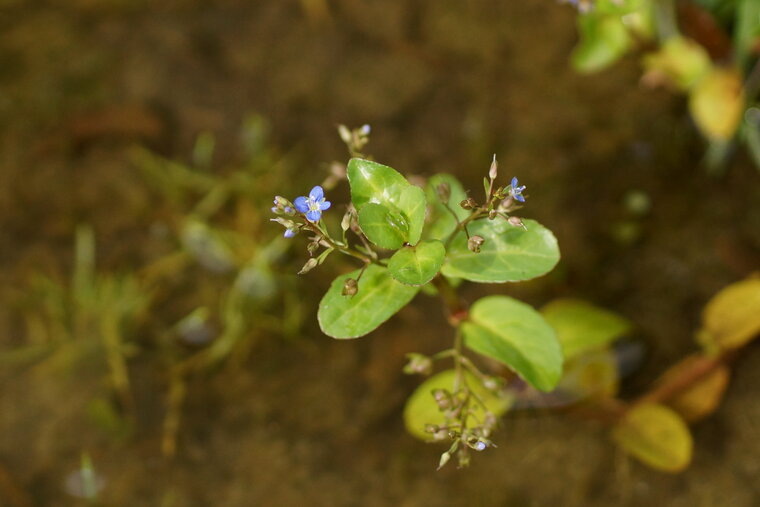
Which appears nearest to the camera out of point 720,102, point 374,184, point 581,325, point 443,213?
point 374,184

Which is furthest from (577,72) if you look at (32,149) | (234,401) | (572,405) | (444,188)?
(32,149)

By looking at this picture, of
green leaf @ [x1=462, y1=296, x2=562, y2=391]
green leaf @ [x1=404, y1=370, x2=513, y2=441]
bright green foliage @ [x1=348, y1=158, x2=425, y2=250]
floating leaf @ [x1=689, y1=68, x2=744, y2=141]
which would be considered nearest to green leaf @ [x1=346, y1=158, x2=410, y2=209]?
bright green foliage @ [x1=348, y1=158, x2=425, y2=250]

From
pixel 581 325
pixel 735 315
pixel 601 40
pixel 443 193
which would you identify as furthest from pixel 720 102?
pixel 443 193

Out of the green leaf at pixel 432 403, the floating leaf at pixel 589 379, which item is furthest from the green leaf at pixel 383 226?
the floating leaf at pixel 589 379

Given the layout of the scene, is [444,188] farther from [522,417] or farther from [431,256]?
[522,417]

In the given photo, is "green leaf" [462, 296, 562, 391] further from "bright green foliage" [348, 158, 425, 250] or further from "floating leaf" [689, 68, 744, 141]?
"floating leaf" [689, 68, 744, 141]

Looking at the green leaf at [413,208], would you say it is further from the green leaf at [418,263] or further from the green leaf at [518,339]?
the green leaf at [518,339]

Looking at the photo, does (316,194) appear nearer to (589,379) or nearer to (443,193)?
(443,193)
